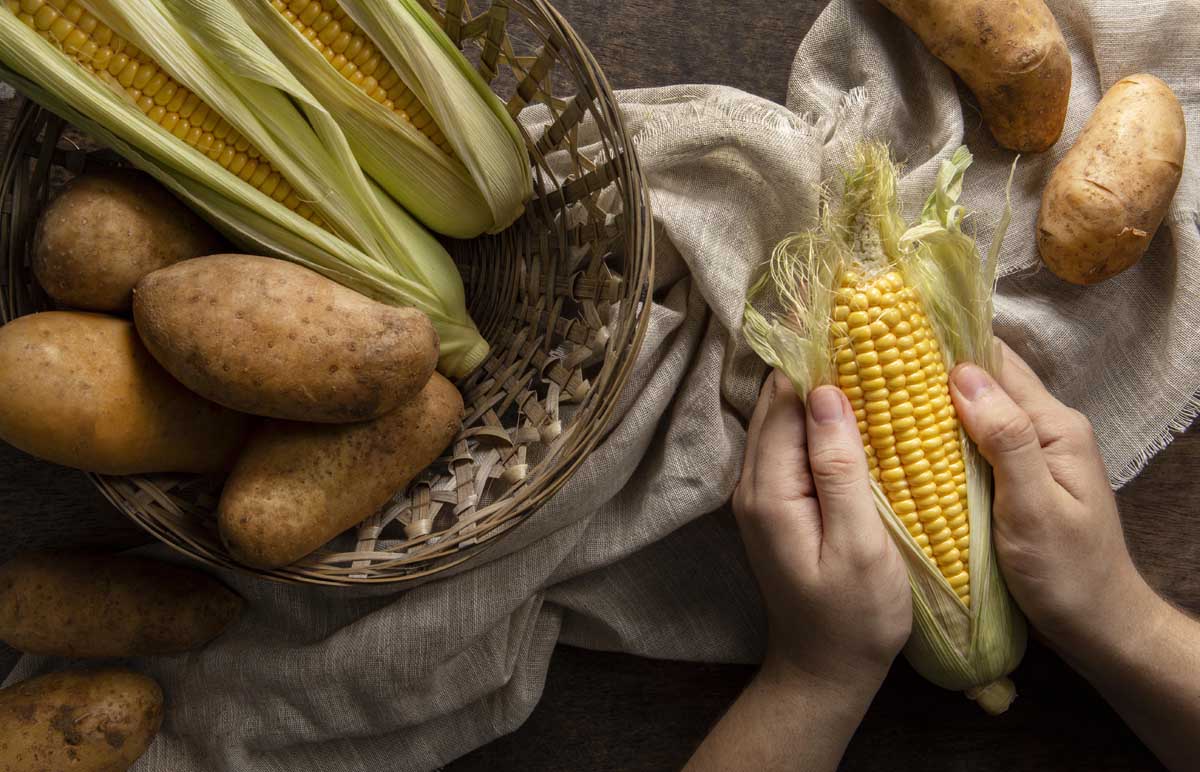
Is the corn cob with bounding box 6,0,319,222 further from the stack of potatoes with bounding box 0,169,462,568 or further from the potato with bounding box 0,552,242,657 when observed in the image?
the potato with bounding box 0,552,242,657

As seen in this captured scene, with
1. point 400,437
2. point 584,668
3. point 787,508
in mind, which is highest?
point 400,437

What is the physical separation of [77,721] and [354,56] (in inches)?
31.4

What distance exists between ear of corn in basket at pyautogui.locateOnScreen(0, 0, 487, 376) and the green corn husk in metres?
0.03

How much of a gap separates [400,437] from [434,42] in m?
0.42

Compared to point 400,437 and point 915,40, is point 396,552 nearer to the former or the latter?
point 400,437

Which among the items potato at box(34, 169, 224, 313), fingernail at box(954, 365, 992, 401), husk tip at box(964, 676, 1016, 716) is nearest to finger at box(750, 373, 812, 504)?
fingernail at box(954, 365, 992, 401)

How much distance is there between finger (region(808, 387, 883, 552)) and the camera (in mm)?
894

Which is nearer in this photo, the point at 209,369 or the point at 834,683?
the point at 209,369

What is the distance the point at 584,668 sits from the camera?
1131mm

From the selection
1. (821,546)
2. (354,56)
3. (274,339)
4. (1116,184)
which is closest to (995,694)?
(821,546)

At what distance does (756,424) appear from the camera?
3.34ft

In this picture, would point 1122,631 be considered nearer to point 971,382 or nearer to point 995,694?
point 995,694

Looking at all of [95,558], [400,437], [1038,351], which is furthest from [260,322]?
[1038,351]

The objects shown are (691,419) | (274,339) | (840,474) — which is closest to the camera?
(274,339)
